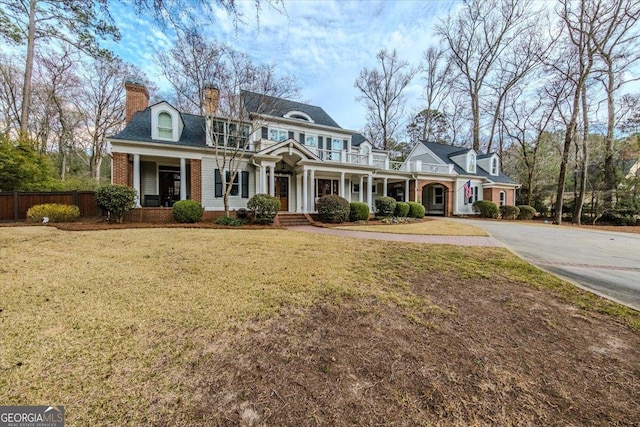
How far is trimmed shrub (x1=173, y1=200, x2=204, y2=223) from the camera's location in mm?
11961

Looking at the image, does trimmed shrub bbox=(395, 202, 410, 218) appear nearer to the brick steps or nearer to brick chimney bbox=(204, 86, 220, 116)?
the brick steps

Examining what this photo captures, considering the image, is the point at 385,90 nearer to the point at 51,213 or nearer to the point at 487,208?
the point at 487,208

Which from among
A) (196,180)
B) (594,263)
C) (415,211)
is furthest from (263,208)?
(594,263)

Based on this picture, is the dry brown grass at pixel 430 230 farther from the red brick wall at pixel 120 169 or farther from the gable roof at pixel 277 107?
the red brick wall at pixel 120 169

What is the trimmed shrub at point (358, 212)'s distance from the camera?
14789 mm

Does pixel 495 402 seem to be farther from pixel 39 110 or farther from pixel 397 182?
pixel 39 110

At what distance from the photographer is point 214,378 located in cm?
208

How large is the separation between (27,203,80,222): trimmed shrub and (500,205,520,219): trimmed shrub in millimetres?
27954

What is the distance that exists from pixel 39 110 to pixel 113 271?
28489 millimetres

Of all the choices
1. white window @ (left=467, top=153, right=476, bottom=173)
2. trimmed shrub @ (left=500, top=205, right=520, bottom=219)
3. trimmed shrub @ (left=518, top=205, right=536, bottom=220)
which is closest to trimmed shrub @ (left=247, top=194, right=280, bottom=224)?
white window @ (left=467, top=153, right=476, bottom=173)

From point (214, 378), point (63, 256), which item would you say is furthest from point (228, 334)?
point (63, 256)

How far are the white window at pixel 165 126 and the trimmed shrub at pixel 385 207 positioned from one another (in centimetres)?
Answer: 1262

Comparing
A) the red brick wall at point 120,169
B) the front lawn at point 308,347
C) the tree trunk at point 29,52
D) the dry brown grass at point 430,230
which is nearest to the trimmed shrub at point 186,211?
the red brick wall at point 120,169

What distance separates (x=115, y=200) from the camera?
10516 mm
